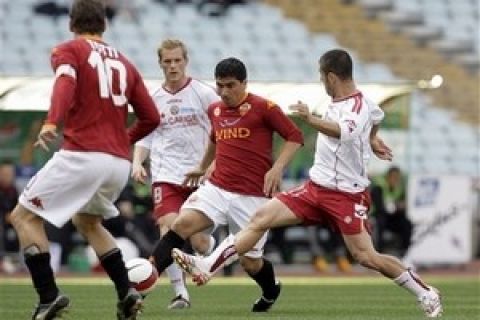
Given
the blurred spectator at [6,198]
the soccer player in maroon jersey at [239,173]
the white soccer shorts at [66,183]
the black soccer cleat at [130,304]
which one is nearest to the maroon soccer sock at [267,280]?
the soccer player in maroon jersey at [239,173]

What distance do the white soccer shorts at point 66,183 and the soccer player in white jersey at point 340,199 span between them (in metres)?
1.84

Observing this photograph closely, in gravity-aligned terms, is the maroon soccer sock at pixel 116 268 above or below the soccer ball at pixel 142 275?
above

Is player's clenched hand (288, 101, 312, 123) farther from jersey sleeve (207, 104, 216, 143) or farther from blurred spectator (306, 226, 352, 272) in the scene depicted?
blurred spectator (306, 226, 352, 272)

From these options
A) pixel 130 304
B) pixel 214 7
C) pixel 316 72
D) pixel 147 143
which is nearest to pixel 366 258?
pixel 130 304

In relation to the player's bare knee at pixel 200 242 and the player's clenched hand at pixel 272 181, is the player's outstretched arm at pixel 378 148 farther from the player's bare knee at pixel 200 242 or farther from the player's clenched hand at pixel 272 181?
the player's bare knee at pixel 200 242

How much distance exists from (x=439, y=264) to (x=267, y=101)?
1367 centimetres

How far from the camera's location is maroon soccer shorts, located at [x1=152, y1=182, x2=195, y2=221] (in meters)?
14.4

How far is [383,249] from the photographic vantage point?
2616cm

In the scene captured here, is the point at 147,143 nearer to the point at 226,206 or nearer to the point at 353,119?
the point at 226,206

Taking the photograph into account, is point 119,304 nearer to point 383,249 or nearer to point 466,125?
point 383,249

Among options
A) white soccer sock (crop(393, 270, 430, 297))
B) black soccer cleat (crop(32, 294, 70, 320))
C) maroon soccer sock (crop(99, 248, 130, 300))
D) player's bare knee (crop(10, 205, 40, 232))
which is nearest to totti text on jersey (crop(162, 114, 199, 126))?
white soccer sock (crop(393, 270, 430, 297))

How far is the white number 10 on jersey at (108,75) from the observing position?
1058cm

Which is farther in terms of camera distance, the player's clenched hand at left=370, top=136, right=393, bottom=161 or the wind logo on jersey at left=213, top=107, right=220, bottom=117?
the wind logo on jersey at left=213, top=107, right=220, bottom=117

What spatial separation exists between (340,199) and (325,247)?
46.2 feet
